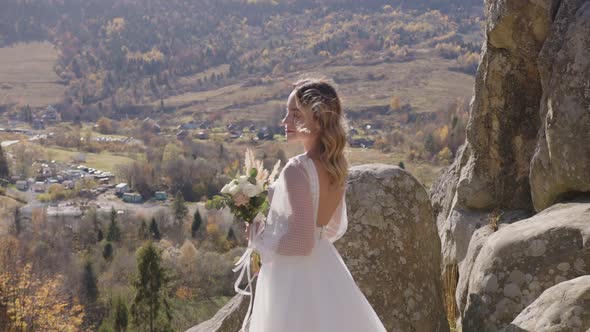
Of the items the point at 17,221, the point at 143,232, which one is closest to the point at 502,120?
the point at 143,232

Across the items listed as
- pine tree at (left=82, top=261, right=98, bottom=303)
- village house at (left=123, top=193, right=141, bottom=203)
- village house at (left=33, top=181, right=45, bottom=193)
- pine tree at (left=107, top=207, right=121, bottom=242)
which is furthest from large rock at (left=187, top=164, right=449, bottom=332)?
village house at (left=33, top=181, right=45, bottom=193)

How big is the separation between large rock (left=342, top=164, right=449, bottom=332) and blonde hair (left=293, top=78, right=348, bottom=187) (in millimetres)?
2218

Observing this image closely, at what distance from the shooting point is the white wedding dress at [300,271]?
5059 millimetres

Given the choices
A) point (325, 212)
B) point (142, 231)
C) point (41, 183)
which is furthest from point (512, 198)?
point (41, 183)

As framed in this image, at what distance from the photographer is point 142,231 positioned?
89.2m

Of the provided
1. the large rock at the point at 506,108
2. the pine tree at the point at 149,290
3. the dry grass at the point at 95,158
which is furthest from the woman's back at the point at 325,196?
the dry grass at the point at 95,158

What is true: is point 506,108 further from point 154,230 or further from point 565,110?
point 154,230

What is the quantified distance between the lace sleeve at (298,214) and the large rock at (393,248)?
2399mm

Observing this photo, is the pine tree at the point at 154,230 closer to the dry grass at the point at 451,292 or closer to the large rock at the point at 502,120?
the large rock at the point at 502,120

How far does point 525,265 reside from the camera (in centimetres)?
625

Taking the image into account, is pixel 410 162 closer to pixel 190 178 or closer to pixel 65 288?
pixel 190 178

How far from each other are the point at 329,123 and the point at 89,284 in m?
66.0

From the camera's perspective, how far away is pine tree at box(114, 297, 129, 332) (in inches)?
1827

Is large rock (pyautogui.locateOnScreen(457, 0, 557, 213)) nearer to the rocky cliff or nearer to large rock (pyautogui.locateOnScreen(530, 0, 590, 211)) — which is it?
the rocky cliff
